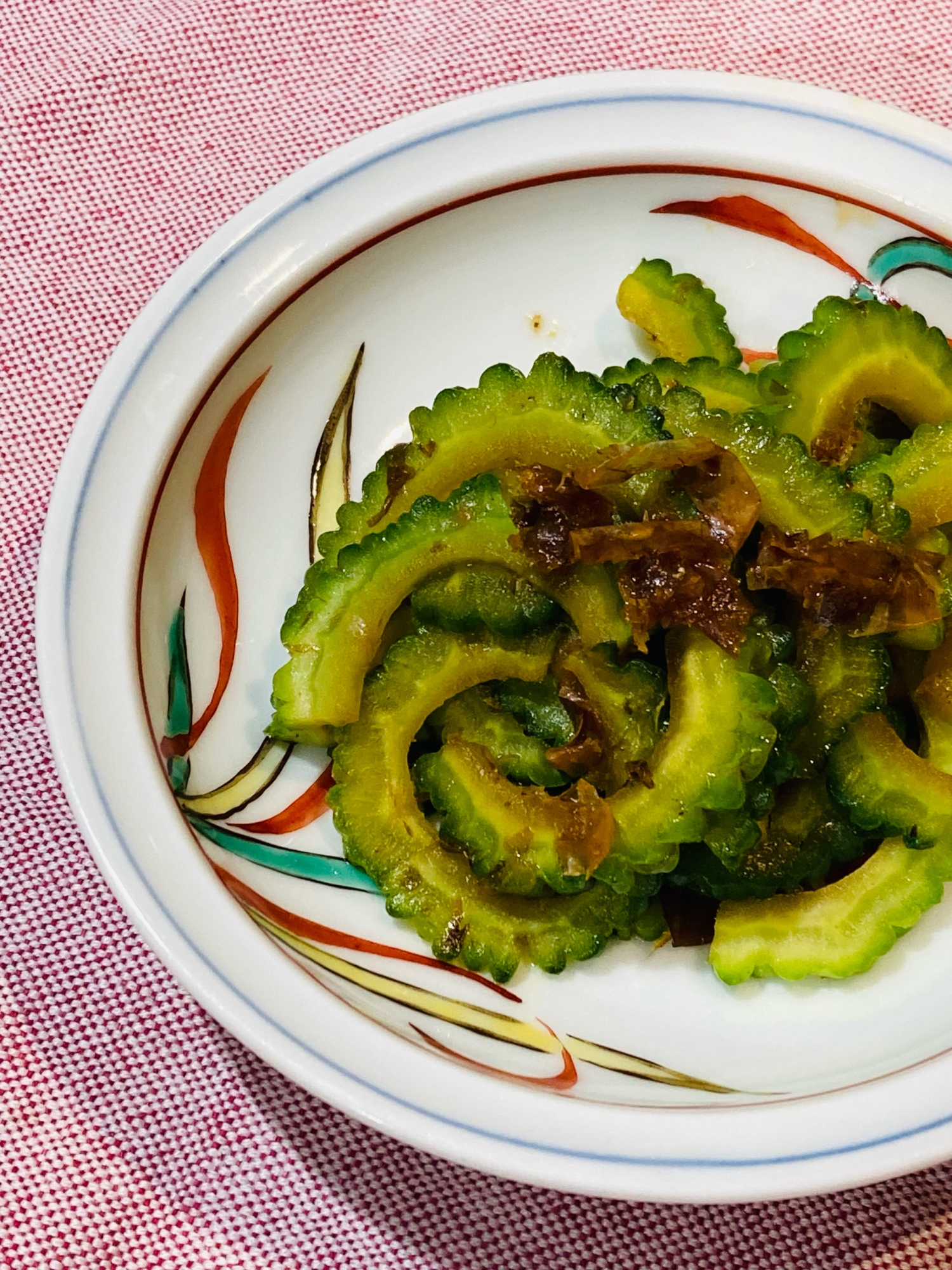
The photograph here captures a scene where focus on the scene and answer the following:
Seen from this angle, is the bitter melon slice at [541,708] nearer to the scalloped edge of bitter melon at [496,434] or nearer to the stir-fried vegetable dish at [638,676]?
the stir-fried vegetable dish at [638,676]

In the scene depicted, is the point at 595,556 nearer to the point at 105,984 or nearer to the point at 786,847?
the point at 786,847

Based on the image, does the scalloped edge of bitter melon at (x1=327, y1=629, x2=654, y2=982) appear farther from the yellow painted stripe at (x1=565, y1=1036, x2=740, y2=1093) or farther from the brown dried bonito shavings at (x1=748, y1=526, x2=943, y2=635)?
the brown dried bonito shavings at (x1=748, y1=526, x2=943, y2=635)

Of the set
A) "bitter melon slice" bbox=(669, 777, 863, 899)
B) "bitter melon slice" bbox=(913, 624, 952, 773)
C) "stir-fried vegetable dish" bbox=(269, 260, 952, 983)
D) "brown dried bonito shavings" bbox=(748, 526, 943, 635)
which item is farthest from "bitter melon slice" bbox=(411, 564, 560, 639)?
"bitter melon slice" bbox=(913, 624, 952, 773)

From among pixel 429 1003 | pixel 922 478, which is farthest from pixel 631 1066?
pixel 922 478

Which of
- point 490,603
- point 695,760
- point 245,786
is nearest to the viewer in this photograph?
point 695,760

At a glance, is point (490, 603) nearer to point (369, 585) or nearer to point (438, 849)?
point (369, 585)

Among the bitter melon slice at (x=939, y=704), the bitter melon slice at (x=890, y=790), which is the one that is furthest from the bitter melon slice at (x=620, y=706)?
the bitter melon slice at (x=939, y=704)

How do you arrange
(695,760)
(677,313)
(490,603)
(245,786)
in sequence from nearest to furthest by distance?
1. (695,760)
2. (490,603)
3. (245,786)
4. (677,313)
